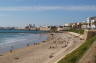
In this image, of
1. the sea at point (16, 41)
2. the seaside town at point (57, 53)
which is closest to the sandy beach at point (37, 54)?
the seaside town at point (57, 53)

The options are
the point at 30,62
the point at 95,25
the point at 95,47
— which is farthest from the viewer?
the point at 95,25

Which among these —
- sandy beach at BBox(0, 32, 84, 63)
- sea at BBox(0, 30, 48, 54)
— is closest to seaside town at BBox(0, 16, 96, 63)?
sandy beach at BBox(0, 32, 84, 63)

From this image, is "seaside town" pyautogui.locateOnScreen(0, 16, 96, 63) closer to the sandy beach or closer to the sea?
the sandy beach

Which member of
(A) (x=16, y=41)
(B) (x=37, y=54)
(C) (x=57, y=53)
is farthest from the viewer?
(A) (x=16, y=41)

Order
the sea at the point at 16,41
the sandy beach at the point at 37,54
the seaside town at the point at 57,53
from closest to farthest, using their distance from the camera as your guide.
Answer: the seaside town at the point at 57,53 < the sandy beach at the point at 37,54 < the sea at the point at 16,41

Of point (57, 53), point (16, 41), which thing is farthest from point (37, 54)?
point (16, 41)

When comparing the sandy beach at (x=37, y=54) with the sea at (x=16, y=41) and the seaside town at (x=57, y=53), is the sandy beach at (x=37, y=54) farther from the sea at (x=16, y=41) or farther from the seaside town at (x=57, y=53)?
the sea at (x=16, y=41)

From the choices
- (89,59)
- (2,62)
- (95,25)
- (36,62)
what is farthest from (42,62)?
(95,25)

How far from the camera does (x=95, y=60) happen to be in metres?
7.77

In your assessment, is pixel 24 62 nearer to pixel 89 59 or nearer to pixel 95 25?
pixel 89 59

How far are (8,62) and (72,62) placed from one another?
12118 millimetres

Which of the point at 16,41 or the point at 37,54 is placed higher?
the point at 37,54

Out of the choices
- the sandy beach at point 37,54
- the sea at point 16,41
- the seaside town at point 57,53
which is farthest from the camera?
the sea at point 16,41

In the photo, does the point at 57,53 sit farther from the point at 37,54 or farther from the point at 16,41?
the point at 16,41
